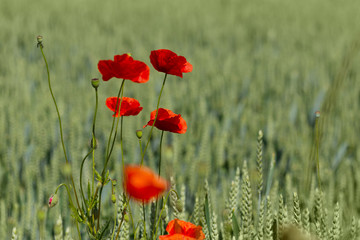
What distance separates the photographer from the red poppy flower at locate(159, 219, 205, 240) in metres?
0.68

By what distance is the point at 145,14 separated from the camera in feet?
16.2

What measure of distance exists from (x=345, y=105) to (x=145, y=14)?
118 inches

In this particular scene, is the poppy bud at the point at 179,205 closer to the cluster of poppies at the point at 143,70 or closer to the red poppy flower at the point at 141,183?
the cluster of poppies at the point at 143,70

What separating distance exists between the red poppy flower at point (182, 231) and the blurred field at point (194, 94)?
11 centimetres

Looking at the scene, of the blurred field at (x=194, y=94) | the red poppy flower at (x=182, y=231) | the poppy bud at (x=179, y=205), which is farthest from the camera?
the blurred field at (x=194, y=94)

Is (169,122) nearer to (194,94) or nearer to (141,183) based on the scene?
(141,183)

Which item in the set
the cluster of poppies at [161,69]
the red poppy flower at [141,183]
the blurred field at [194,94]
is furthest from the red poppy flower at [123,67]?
the red poppy flower at [141,183]

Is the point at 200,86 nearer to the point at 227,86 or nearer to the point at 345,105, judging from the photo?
the point at 227,86

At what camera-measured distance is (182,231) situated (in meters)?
0.71

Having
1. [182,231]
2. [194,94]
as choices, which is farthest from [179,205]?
[194,94]

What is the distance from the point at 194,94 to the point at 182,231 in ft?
5.83

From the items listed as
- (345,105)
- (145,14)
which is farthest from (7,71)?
(145,14)

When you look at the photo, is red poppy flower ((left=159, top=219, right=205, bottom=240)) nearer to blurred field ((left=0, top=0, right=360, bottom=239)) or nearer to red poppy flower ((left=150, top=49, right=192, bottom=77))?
blurred field ((left=0, top=0, right=360, bottom=239))

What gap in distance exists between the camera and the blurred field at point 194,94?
153cm
